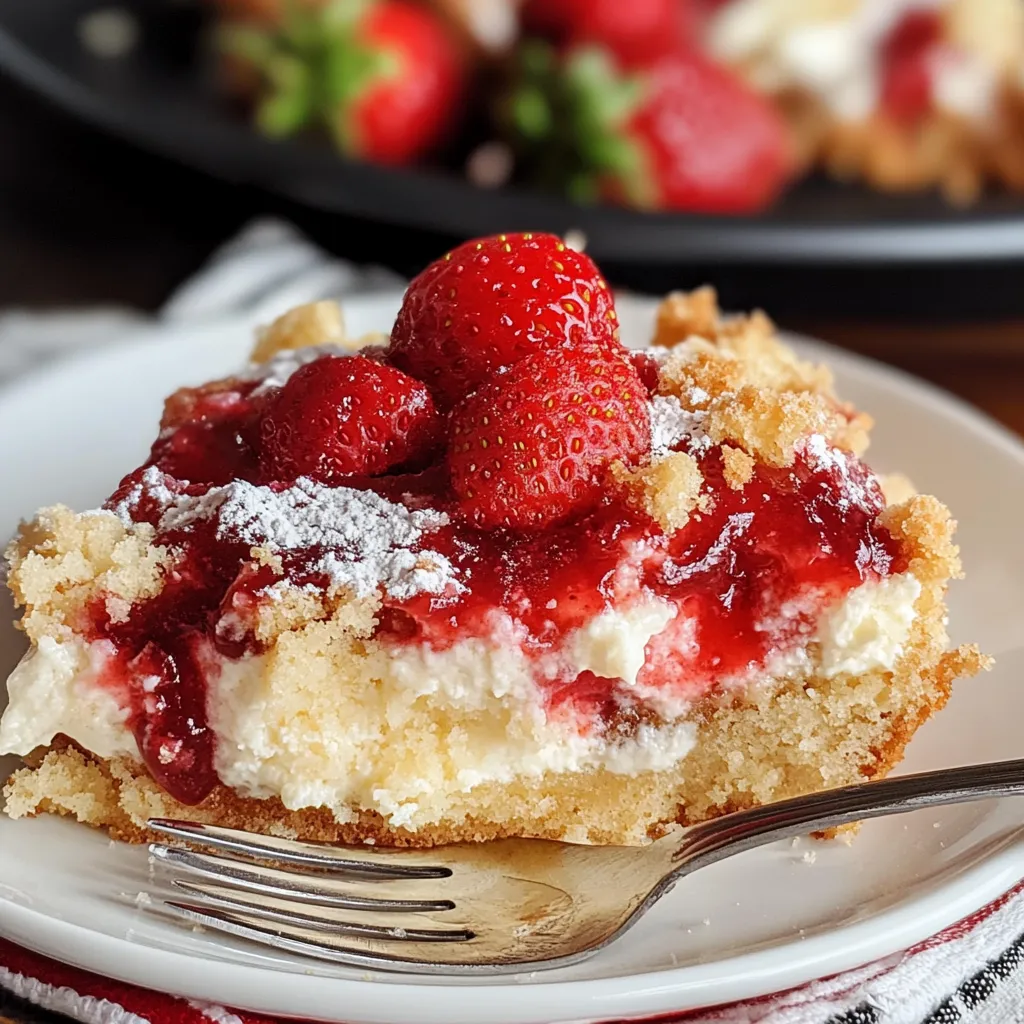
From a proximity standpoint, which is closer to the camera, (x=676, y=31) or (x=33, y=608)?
(x=33, y=608)

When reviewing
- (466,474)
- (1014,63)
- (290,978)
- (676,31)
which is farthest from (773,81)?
(290,978)

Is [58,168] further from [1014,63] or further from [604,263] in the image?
[1014,63]

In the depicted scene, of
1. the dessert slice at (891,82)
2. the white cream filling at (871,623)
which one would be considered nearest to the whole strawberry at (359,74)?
the dessert slice at (891,82)

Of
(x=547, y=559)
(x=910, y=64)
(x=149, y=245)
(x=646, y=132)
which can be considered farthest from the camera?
(x=910, y=64)

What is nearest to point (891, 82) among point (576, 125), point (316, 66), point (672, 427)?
point (576, 125)

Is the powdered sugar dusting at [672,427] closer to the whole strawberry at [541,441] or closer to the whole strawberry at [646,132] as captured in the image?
the whole strawberry at [541,441]

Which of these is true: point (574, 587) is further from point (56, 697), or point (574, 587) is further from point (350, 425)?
point (56, 697)

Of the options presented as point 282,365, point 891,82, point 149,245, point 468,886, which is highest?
point 891,82

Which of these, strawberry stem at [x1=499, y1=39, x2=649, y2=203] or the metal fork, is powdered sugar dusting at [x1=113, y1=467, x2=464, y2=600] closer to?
the metal fork
